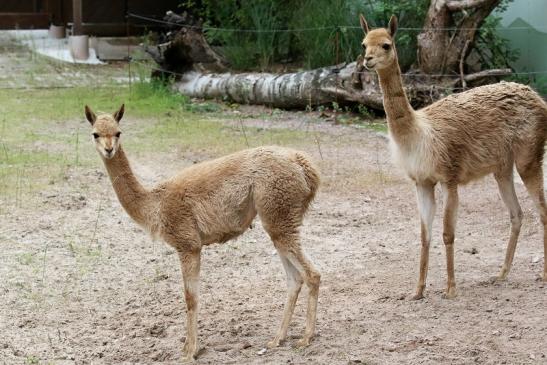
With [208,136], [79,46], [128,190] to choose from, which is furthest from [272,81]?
[128,190]

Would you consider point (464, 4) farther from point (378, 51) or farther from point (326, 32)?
point (378, 51)

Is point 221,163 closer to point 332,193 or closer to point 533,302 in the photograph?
point 533,302

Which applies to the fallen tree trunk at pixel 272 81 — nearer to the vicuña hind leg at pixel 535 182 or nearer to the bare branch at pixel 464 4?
the bare branch at pixel 464 4

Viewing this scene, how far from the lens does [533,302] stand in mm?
5582

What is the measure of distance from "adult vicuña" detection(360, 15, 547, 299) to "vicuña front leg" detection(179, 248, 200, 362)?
150 cm

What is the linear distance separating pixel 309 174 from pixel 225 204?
498 millimetres

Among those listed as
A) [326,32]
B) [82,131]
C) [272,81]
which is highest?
[326,32]

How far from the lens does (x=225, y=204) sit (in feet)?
17.3

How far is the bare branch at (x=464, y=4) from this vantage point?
36.9 ft

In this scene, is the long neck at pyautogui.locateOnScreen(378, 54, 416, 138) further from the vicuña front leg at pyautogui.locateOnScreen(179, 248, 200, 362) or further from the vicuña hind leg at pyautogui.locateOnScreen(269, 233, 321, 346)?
the vicuña front leg at pyautogui.locateOnScreen(179, 248, 200, 362)

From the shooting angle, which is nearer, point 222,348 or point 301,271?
point 301,271

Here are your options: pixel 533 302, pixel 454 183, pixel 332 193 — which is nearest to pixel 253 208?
pixel 454 183

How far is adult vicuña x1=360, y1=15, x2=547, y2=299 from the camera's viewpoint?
19.3 feet

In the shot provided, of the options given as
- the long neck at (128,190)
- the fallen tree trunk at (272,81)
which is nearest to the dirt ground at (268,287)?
the long neck at (128,190)
